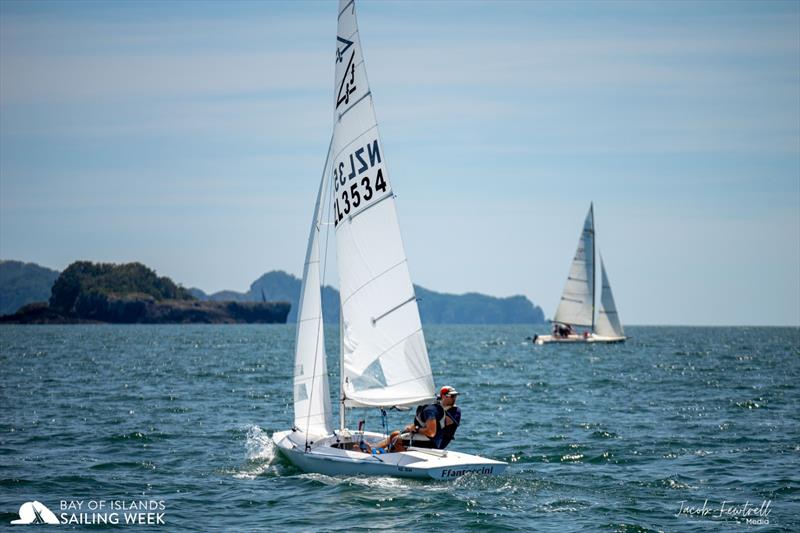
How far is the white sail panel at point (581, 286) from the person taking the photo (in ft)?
278

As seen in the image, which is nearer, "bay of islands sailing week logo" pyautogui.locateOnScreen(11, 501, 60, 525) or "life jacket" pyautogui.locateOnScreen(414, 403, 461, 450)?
"bay of islands sailing week logo" pyautogui.locateOnScreen(11, 501, 60, 525)

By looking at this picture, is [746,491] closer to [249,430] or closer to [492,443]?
[492,443]

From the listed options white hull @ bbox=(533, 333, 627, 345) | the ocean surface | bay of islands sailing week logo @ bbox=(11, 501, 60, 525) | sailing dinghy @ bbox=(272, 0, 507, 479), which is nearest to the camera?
bay of islands sailing week logo @ bbox=(11, 501, 60, 525)

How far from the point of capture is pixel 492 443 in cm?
2678

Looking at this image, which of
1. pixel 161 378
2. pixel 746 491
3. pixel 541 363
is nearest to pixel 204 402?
pixel 161 378

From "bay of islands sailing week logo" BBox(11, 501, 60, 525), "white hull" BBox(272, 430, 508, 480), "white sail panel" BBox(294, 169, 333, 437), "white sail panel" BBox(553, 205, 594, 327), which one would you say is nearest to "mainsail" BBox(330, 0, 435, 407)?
"white sail panel" BBox(294, 169, 333, 437)

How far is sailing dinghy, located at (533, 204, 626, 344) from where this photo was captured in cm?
8500

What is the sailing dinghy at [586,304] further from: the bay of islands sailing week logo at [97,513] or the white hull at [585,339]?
the bay of islands sailing week logo at [97,513]

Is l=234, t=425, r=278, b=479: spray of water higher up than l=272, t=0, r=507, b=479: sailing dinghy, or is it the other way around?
l=272, t=0, r=507, b=479: sailing dinghy

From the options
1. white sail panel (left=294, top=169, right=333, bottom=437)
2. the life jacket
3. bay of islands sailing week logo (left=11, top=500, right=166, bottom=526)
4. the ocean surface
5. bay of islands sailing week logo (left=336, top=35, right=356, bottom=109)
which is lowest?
bay of islands sailing week logo (left=11, top=500, right=166, bottom=526)

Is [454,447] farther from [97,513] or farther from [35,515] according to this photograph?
[35,515]

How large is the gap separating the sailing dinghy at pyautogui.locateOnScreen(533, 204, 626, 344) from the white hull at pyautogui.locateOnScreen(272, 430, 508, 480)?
216 feet

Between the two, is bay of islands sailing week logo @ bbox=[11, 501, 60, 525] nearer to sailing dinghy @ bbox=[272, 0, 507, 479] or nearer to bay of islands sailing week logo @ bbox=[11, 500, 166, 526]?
bay of islands sailing week logo @ bbox=[11, 500, 166, 526]

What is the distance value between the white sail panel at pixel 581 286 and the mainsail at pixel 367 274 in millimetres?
65593
